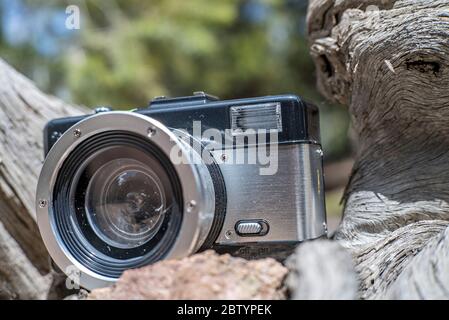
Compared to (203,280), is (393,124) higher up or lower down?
higher up

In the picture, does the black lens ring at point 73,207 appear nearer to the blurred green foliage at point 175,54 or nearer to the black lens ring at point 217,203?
the black lens ring at point 217,203

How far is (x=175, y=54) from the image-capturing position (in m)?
2.82

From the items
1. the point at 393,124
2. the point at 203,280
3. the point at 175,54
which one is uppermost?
the point at 175,54

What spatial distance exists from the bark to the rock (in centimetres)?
16

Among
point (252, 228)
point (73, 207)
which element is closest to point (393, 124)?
point (252, 228)

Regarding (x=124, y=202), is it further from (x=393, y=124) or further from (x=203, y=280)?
(x=393, y=124)

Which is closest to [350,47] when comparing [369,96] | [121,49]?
[369,96]

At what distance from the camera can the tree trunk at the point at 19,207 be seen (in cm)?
117

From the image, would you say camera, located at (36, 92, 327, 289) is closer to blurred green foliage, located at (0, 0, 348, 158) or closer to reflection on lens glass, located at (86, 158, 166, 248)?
reflection on lens glass, located at (86, 158, 166, 248)

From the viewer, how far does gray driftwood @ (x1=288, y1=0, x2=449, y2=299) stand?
0.93m

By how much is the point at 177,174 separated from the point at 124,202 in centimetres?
→ 14

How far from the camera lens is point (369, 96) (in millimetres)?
1064

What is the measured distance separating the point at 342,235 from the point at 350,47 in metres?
0.31
